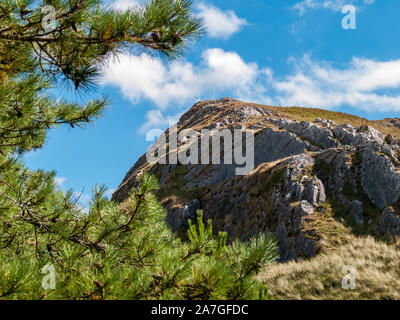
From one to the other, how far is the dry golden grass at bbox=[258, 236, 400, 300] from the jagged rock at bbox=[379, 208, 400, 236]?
1.10 metres

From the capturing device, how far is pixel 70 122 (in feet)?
20.0

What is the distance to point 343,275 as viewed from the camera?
10.8 meters

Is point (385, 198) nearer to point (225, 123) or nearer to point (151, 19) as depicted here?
point (151, 19)

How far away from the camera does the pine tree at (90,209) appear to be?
3.43m

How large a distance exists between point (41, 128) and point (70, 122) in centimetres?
62
